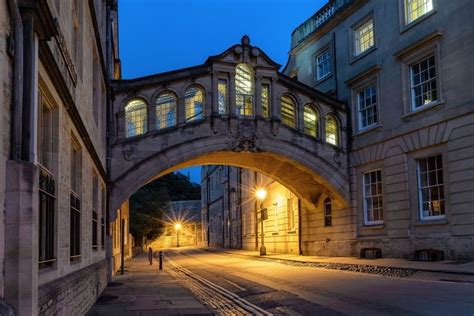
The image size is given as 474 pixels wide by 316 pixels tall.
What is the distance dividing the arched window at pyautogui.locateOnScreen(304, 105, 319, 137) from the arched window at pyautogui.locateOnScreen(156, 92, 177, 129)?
6419 mm

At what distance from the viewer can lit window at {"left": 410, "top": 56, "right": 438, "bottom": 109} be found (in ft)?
66.8

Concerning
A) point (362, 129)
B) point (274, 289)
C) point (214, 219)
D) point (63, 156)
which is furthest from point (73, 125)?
point (214, 219)

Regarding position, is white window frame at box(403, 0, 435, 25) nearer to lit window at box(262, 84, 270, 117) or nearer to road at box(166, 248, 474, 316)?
lit window at box(262, 84, 270, 117)

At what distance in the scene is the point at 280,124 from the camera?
24344 mm

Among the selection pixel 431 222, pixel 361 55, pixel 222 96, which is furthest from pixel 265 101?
pixel 431 222

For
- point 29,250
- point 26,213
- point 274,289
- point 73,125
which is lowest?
point 274,289

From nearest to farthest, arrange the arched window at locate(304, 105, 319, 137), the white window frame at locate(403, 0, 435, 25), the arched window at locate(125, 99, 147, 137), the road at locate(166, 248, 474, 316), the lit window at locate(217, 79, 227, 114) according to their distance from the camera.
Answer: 1. the road at locate(166, 248, 474, 316)
2. the white window frame at locate(403, 0, 435, 25)
3. the arched window at locate(125, 99, 147, 137)
4. the lit window at locate(217, 79, 227, 114)
5. the arched window at locate(304, 105, 319, 137)

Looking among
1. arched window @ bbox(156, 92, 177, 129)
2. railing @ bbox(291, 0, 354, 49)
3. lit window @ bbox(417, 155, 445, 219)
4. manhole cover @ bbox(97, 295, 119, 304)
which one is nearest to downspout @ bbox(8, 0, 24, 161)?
manhole cover @ bbox(97, 295, 119, 304)

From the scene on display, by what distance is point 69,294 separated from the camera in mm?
7730

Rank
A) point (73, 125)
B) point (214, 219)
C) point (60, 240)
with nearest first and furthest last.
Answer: point (60, 240)
point (73, 125)
point (214, 219)

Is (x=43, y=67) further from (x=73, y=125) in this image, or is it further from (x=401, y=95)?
(x=401, y=95)

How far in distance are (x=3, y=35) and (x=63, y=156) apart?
3.24 metres

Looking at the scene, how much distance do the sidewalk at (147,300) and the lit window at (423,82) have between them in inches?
451

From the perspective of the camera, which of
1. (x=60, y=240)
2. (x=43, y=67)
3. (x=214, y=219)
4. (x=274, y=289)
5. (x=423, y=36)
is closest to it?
(x=43, y=67)
